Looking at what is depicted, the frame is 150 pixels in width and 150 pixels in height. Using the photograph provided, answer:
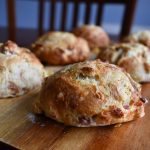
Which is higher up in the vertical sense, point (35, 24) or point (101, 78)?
point (101, 78)

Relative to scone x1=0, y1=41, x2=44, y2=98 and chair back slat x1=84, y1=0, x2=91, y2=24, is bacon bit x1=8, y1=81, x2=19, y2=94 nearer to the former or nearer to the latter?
scone x1=0, y1=41, x2=44, y2=98

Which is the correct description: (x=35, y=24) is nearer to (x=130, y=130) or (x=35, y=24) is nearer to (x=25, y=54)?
(x=25, y=54)

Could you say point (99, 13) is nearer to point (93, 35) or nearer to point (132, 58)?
point (93, 35)

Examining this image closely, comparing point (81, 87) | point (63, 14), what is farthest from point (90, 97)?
point (63, 14)

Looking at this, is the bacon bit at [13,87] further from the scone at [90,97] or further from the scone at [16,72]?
the scone at [90,97]

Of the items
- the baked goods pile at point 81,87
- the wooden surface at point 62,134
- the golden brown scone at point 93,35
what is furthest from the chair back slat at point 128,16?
the wooden surface at point 62,134

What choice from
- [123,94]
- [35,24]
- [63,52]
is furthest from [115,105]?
[35,24]
